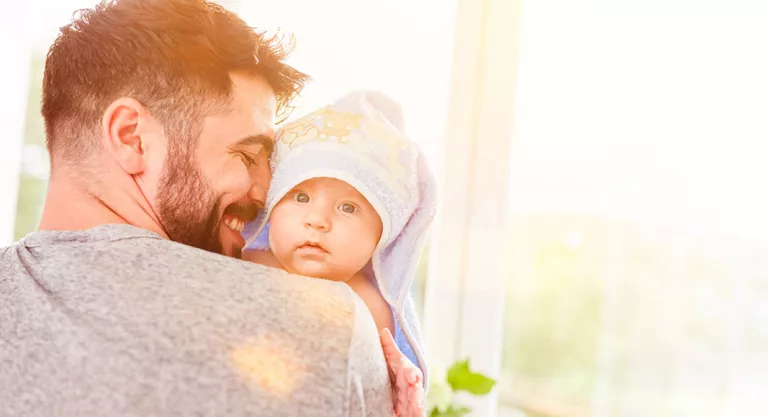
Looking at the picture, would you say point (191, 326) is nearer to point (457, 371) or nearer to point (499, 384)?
point (457, 371)

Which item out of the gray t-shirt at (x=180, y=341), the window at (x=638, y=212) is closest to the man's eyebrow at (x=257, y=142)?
the gray t-shirt at (x=180, y=341)

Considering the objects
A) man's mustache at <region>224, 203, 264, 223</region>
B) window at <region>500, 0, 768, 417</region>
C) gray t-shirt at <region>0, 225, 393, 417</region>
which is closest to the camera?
gray t-shirt at <region>0, 225, 393, 417</region>

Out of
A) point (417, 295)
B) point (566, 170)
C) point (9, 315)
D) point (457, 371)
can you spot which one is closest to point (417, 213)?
point (9, 315)

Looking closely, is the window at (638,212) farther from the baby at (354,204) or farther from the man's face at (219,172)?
the man's face at (219,172)

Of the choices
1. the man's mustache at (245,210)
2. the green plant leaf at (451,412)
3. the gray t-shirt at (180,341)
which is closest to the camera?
the gray t-shirt at (180,341)

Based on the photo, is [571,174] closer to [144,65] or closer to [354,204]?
[354,204]

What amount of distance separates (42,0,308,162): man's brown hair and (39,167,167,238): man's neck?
5 centimetres

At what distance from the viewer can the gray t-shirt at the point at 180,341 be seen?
805 millimetres

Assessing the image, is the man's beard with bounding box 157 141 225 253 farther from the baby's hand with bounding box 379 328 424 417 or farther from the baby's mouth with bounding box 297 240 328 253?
the baby's hand with bounding box 379 328 424 417

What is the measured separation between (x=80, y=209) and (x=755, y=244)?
1.80 meters

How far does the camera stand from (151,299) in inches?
33.4

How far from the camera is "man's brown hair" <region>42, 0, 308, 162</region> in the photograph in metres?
1.14

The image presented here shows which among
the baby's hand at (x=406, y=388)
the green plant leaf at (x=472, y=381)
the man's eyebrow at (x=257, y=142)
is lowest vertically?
the green plant leaf at (x=472, y=381)

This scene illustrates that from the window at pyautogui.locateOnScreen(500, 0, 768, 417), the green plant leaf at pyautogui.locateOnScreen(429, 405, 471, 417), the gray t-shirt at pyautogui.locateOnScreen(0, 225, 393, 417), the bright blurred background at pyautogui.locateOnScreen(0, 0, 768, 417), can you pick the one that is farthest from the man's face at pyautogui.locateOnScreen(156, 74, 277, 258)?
the window at pyautogui.locateOnScreen(500, 0, 768, 417)
